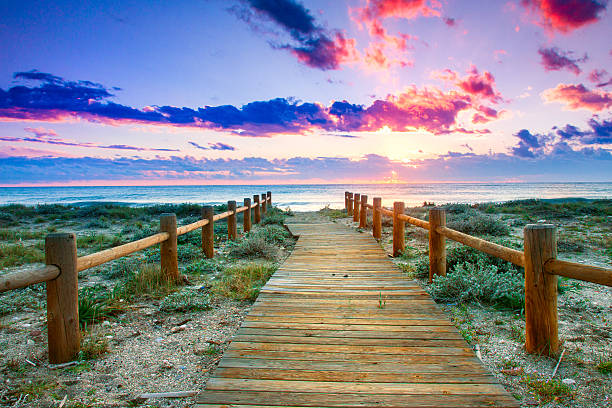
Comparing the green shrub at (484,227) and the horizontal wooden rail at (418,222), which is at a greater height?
the horizontal wooden rail at (418,222)

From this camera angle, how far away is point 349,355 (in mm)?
2850

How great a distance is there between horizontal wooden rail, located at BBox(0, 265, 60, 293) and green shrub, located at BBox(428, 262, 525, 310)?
4.60 meters

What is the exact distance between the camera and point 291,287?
15.9 ft

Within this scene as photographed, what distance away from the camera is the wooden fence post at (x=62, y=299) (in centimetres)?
298

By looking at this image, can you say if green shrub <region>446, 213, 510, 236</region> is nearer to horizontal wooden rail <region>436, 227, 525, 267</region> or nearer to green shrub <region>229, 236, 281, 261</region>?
horizontal wooden rail <region>436, 227, 525, 267</region>

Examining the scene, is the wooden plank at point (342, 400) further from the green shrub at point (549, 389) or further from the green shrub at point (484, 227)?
the green shrub at point (484, 227)

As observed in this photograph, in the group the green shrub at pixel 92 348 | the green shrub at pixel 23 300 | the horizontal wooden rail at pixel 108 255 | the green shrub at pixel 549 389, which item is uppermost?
the horizontal wooden rail at pixel 108 255

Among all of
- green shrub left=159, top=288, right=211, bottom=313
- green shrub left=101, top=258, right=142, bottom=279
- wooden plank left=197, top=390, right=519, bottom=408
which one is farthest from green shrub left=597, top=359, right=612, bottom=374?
green shrub left=101, top=258, right=142, bottom=279

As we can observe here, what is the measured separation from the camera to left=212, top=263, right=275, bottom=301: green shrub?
197 inches

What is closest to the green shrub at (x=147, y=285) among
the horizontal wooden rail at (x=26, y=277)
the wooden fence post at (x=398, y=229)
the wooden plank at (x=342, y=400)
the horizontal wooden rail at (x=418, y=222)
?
the horizontal wooden rail at (x=26, y=277)

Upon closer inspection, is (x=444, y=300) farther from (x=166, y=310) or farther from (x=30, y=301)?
(x=30, y=301)

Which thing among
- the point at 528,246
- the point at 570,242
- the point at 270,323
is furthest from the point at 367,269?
the point at 570,242

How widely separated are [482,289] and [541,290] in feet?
5.56

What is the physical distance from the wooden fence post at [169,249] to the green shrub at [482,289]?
13.8 ft
